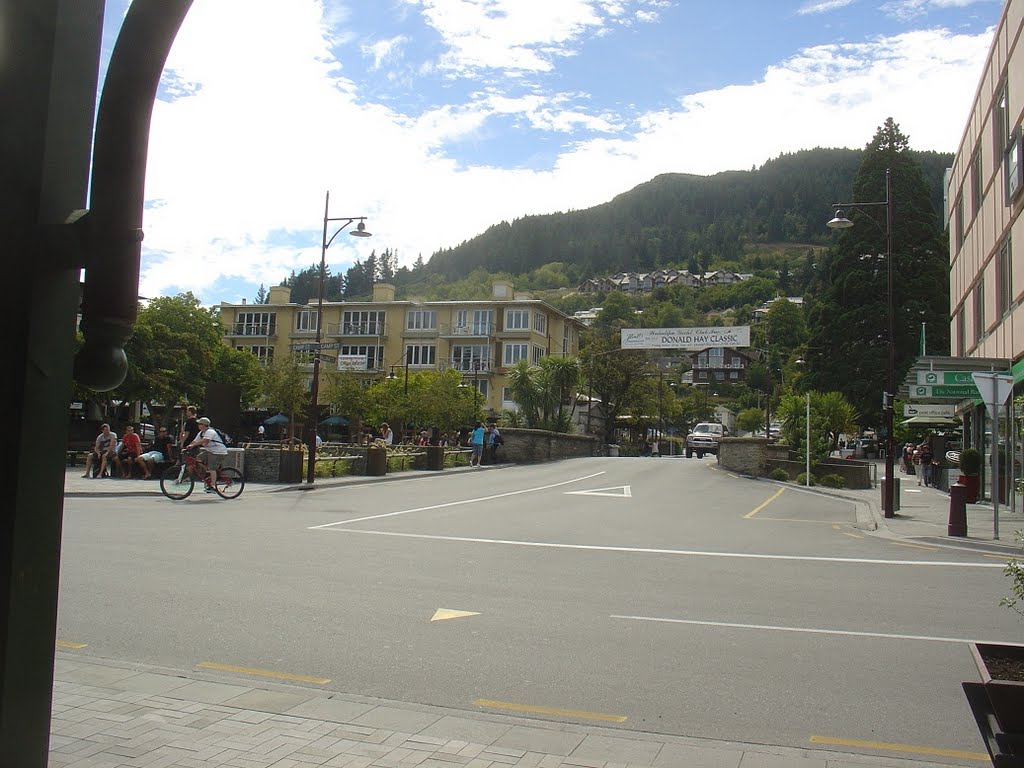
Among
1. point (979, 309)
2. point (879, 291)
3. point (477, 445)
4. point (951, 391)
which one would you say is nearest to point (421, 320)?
point (879, 291)

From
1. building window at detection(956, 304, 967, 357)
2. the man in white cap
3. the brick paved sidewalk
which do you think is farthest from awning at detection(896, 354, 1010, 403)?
the brick paved sidewalk

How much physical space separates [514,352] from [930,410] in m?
38.6

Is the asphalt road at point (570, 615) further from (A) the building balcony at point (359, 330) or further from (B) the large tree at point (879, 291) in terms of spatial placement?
(A) the building balcony at point (359, 330)

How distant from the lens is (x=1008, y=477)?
23359mm

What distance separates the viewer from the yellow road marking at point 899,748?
4879 millimetres

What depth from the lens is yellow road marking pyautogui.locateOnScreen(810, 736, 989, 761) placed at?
16.0 ft

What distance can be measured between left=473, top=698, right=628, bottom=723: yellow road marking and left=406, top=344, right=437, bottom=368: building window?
74.3 metres

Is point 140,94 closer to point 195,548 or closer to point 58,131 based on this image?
point 58,131

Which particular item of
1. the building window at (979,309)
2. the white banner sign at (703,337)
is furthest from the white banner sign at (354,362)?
the building window at (979,309)

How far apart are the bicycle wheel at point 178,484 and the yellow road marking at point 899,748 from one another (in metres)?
15.2

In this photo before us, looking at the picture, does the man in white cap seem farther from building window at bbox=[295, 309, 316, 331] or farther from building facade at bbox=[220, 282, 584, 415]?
building window at bbox=[295, 309, 316, 331]

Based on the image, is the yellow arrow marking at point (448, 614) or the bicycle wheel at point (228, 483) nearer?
the yellow arrow marking at point (448, 614)

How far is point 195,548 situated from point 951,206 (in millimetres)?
33537

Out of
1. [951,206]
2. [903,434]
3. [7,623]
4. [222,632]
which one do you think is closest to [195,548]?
[222,632]
